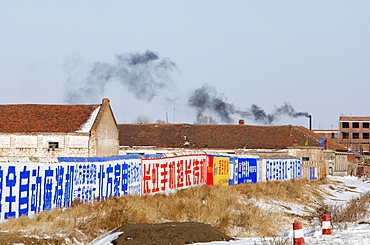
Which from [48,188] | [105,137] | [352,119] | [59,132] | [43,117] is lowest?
[48,188]

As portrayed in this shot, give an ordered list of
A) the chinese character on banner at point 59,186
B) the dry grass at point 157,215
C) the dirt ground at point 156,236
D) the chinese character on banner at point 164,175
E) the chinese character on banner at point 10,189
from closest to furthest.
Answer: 1. the dirt ground at point 156,236
2. the dry grass at point 157,215
3. the chinese character on banner at point 10,189
4. the chinese character on banner at point 59,186
5. the chinese character on banner at point 164,175

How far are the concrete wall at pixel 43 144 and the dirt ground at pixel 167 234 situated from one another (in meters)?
33.5

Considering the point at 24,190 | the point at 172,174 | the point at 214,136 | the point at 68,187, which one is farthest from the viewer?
the point at 214,136

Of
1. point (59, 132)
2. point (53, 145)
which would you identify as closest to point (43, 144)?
point (53, 145)

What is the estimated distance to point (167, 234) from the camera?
1277 cm

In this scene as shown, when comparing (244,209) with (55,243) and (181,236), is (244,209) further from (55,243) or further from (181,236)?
(55,243)

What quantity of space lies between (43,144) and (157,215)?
102 ft

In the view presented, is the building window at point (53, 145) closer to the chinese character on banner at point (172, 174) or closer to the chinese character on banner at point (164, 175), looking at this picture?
the chinese character on banner at point (172, 174)

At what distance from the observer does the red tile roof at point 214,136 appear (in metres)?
58.8

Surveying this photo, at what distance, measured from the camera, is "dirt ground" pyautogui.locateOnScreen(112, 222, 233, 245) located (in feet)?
40.1

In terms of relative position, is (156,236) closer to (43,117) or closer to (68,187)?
(68,187)

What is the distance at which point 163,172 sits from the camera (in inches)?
997

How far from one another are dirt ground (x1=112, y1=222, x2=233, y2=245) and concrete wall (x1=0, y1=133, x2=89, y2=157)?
3351 centimetres

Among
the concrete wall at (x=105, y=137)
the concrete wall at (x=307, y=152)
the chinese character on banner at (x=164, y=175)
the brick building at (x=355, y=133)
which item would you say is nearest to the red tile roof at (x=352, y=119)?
the brick building at (x=355, y=133)
